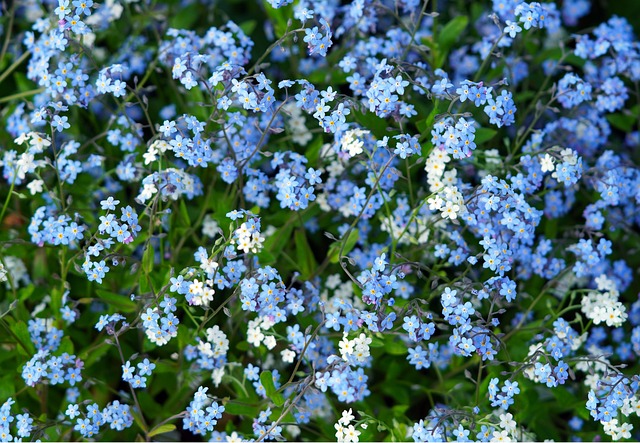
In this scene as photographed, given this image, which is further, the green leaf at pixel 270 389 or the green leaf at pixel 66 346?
the green leaf at pixel 66 346

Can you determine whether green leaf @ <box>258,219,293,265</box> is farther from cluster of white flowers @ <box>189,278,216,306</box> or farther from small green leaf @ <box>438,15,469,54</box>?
small green leaf @ <box>438,15,469,54</box>

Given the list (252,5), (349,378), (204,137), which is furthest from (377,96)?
(252,5)

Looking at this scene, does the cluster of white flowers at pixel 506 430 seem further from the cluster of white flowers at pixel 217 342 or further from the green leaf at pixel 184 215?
the green leaf at pixel 184 215

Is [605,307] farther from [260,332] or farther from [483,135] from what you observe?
[260,332]

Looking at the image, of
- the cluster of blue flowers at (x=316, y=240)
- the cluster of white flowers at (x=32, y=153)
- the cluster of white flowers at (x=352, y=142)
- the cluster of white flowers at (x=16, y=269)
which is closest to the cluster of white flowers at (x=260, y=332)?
the cluster of blue flowers at (x=316, y=240)

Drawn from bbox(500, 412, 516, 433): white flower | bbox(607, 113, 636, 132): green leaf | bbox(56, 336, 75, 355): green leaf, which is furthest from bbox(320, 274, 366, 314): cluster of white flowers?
bbox(607, 113, 636, 132): green leaf

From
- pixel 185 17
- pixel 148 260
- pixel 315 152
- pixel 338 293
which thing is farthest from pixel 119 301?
pixel 185 17
